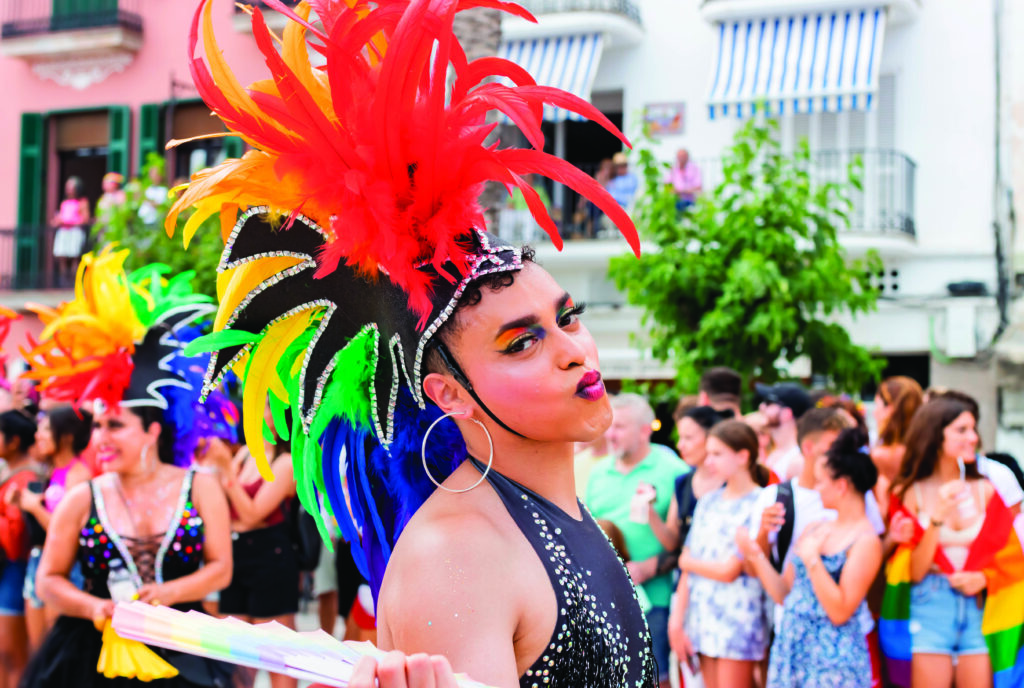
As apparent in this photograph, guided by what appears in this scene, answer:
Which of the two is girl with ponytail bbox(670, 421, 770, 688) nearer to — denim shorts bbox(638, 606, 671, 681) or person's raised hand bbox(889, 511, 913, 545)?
denim shorts bbox(638, 606, 671, 681)

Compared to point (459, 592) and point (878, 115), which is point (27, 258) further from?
point (459, 592)

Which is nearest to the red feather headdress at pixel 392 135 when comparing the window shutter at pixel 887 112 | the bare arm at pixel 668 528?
the bare arm at pixel 668 528

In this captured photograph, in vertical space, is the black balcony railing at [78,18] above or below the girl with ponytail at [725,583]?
above

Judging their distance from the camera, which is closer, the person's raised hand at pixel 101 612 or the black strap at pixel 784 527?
the person's raised hand at pixel 101 612

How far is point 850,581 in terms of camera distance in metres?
4.66

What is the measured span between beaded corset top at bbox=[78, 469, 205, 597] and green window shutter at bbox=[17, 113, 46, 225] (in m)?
15.6

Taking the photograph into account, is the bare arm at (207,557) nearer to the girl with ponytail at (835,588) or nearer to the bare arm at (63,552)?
the bare arm at (63,552)

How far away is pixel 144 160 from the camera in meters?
17.5

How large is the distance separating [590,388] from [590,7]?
1374cm

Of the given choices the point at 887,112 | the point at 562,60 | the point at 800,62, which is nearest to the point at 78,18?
the point at 562,60

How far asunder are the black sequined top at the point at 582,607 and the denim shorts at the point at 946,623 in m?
2.77

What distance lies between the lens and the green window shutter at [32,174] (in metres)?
18.4

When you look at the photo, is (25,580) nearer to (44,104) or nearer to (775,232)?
(775,232)

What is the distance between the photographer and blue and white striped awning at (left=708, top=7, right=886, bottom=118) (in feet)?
45.9
